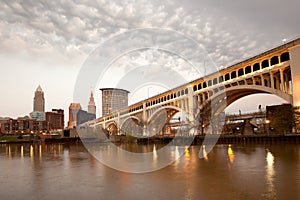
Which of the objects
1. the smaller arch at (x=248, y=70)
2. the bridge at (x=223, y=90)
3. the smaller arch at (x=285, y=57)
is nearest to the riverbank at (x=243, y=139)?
the bridge at (x=223, y=90)

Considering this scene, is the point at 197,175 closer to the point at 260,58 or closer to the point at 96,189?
the point at 96,189

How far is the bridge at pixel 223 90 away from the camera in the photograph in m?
41.9

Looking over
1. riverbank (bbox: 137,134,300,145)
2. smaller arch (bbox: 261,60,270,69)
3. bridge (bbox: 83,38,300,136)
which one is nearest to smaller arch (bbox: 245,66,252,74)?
bridge (bbox: 83,38,300,136)

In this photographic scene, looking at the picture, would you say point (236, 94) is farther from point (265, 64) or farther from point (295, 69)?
point (295, 69)

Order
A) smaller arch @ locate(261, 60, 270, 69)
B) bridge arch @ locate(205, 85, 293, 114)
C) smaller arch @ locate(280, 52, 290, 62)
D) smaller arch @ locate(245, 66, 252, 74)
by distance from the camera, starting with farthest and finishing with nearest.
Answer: smaller arch @ locate(245, 66, 252, 74), smaller arch @ locate(261, 60, 270, 69), bridge arch @ locate(205, 85, 293, 114), smaller arch @ locate(280, 52, 290, 62)

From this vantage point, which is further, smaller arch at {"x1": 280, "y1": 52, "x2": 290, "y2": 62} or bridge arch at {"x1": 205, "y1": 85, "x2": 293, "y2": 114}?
bridge arch at {"x1": 205, "y1": 85, "x2": 293, "y2": 114}

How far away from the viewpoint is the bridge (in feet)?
138

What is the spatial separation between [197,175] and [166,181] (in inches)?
77.5

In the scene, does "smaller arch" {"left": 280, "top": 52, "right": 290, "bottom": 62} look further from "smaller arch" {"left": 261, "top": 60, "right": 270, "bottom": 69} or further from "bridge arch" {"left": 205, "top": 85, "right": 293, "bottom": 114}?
"bridge arch" {"left": 205, "top": 85, "right": 293, "bottom": 114}

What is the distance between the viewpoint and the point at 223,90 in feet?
180

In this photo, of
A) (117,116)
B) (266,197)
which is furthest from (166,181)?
(117,116)

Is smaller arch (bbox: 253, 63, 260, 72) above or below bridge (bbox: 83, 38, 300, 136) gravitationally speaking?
above

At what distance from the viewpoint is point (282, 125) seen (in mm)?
41938

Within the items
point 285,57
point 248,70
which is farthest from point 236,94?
point 285,57
